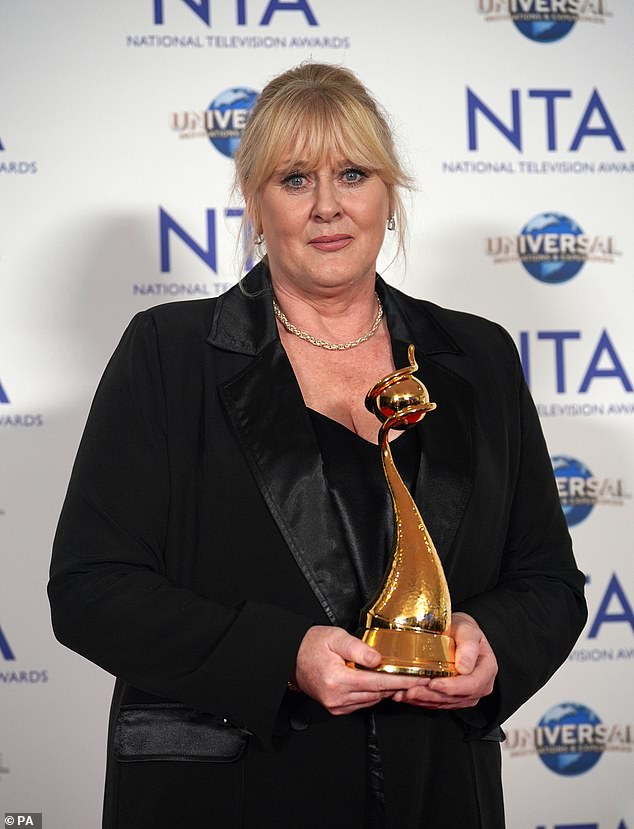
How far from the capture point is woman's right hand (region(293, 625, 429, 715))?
105 cm

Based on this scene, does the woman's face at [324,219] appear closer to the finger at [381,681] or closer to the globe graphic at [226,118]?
the finger at [381,681]

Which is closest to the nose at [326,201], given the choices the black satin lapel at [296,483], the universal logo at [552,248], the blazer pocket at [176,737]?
the black satin lapel at [296,483]

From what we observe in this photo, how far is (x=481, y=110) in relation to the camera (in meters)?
2.38

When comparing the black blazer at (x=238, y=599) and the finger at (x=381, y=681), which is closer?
the finger at (x=381, y=681)

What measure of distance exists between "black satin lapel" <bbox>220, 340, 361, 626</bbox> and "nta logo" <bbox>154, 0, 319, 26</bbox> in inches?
51.6

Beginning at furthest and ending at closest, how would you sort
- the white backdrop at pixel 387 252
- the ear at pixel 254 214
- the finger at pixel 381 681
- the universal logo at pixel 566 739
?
the universal logo at pixel 566 739
the white backdrop at pixel 387 252
the ear at pixel 254 214
the finger at pixel 381 681

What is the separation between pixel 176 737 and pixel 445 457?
0.46 m

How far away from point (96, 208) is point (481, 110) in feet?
2.90

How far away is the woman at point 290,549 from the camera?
116cm

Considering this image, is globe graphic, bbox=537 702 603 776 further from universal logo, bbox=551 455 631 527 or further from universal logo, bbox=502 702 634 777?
universal logo, bbox=551 455 631 527

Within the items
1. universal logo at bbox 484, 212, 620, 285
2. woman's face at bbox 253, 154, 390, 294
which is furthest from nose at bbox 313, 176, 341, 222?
universal logo at bbox 484, 212, 620, 285

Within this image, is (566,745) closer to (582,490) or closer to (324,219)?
(582,490)

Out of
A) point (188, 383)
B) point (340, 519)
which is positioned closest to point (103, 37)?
point (188, 383)

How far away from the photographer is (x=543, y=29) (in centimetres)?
241
